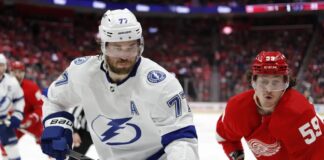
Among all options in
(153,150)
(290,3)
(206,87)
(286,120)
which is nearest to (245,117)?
(286,120)

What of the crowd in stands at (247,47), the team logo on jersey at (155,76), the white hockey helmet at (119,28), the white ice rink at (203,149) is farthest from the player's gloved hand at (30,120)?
the crowd in stands at (247,47)

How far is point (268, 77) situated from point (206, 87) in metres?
10.1

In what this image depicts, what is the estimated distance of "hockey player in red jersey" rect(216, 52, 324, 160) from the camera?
2.22m

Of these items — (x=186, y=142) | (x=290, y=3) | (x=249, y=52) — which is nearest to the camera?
(x=186, y=142)

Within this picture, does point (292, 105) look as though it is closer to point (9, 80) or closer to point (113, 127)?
point (113, 127)

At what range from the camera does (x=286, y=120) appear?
2.20 m

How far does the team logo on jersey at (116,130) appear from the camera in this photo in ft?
6.29

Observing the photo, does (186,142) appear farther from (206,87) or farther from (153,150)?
(206,87)

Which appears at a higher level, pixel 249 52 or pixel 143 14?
pixel 143 14

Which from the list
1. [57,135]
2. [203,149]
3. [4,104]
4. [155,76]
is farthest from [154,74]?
[203,149]

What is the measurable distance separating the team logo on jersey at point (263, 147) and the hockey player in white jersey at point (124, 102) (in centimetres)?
62

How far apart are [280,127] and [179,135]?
73 cm

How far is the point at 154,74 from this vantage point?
1815 mm

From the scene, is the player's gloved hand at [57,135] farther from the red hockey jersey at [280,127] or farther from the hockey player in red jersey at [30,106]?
the hockey player in red jersey at [30,106]
